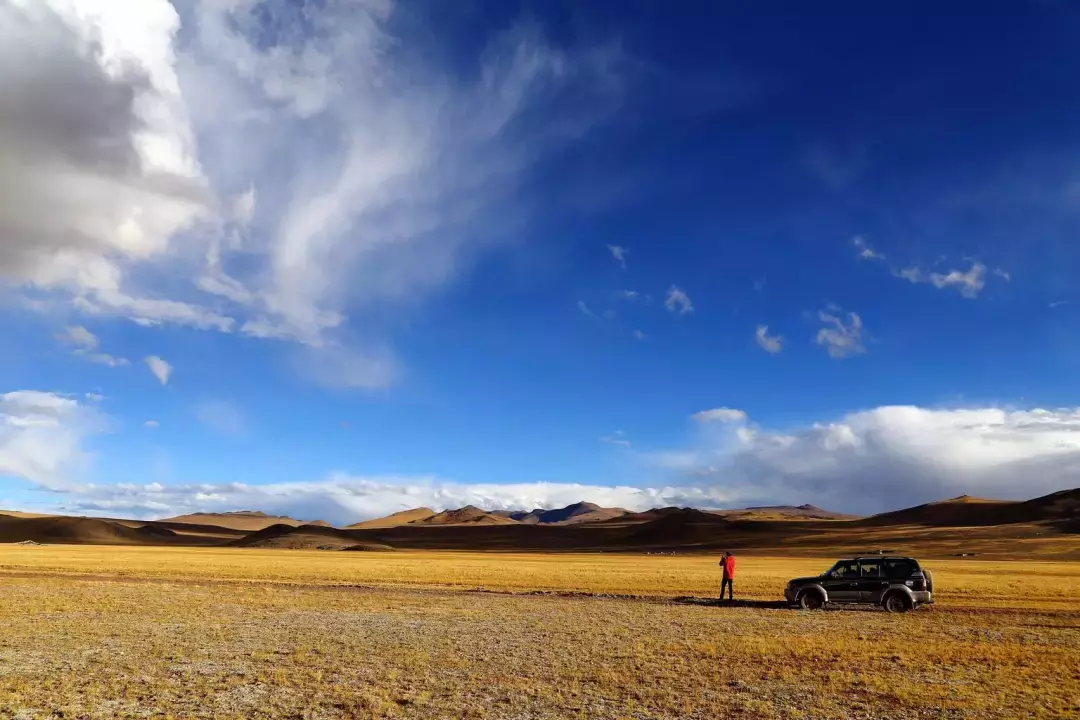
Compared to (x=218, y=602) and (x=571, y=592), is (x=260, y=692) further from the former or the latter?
(x=571, y=592)

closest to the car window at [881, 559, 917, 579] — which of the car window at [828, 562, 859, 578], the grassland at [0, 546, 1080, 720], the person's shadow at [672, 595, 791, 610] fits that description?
the car window at [828, 562, 859, 578]

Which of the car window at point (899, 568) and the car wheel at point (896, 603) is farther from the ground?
the car window at point (899, 568)

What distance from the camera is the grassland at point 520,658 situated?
11.5m

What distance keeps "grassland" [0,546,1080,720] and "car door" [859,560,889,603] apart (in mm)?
843

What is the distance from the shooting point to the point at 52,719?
34.7ft

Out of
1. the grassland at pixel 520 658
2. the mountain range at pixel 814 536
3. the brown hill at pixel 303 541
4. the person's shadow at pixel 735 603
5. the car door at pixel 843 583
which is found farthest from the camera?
the brown hill at pixel 303 541

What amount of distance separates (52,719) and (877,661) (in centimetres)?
1454

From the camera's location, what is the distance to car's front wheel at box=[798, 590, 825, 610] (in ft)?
84.9

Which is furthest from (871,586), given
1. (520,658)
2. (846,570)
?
(520,658)

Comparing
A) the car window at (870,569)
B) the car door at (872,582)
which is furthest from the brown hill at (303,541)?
the car door at (872,582)

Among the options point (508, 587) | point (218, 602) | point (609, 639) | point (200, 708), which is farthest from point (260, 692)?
point (508, 587)

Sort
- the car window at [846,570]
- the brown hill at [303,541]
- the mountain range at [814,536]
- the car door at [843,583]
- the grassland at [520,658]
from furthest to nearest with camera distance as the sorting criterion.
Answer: the brown hill at [303,541] < the mountain range at [814,536] < the car window at [846,570] < the car door at [843,583] < the grassland at [520,658]

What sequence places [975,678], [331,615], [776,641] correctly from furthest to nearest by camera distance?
[331,615]
[776,641]
[975,678]

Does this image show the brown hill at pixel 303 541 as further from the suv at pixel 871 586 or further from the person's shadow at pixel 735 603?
the suv at pixel 871 586
